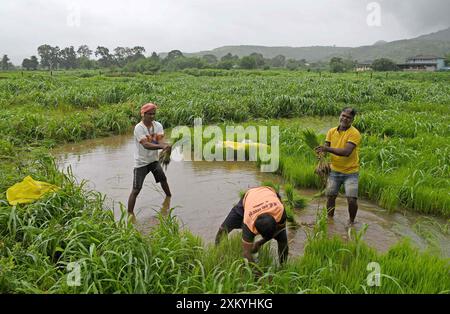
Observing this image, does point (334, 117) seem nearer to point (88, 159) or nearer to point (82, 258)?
point (88, 159)

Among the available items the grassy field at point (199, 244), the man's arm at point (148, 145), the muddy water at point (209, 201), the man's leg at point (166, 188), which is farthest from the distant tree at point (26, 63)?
the man's arm at point (148, 145)

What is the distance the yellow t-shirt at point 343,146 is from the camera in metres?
4.62

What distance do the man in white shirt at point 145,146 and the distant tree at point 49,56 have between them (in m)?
78.7

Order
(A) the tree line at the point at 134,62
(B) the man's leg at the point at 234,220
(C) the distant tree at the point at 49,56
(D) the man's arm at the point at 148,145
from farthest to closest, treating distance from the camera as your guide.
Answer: (C) the distant tree at the point at 49,56 → (A) the tree line at the point at 134,62 → (D) the man's arm at the point at 148,145 → (B) the man's leg at the point at 234,220

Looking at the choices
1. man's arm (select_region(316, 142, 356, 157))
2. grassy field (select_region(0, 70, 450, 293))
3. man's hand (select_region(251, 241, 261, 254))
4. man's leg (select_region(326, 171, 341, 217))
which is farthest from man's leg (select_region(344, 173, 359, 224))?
man's hand (select_region(251, 241, 261, 254))

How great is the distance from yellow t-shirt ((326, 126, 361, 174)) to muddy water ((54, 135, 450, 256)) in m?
0.69

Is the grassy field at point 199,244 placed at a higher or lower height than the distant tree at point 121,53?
lower

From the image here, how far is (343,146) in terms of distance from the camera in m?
4.70

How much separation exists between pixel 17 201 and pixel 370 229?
4307 mm

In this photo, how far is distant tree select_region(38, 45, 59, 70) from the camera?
74812mm

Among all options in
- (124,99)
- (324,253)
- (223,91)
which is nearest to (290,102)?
(223,91)

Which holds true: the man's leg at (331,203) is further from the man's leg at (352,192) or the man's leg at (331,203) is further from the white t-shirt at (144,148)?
the white t-shirt at (144,148)

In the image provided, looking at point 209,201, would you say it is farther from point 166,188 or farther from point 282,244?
point 282,244

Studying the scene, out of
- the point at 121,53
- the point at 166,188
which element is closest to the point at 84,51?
the point at 121,53
